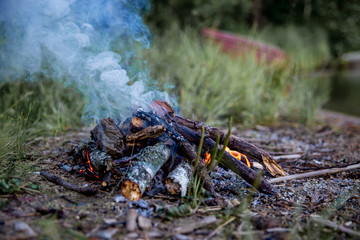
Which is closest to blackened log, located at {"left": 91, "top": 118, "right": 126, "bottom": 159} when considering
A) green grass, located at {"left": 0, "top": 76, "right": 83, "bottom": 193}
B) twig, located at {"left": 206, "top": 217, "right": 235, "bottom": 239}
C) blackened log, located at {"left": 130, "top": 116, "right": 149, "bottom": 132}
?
blackened log, located at {"left": 130, "top": 116, "right": 149, "bottom": 132}

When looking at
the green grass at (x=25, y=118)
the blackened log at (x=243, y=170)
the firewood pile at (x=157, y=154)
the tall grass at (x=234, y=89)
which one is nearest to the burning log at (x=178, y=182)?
the firewood pile at (x=157, y=154)

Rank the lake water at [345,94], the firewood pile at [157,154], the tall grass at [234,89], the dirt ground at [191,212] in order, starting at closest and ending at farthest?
the dirt ground at [191,212] → the firewood pile at [157,154] → the tall grass at [234,89] → the lake water at [345,94]

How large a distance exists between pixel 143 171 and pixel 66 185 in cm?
55

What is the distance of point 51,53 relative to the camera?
116 inches

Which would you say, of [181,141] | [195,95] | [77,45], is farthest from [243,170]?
[195,95]

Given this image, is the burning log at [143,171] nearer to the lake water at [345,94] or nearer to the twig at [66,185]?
the twig at [66,185]

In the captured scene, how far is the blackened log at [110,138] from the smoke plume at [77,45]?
0.23 metres

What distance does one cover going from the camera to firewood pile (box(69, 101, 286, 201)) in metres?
1.94

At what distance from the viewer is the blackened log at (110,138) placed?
214 centimetres

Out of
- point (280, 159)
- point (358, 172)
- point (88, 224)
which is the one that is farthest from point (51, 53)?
point (358, 172)

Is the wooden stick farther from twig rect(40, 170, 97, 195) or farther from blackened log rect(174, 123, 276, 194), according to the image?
twig rect(40, 170, 97, 195)

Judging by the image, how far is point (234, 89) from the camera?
4297 millimetres

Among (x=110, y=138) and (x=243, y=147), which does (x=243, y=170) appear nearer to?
(x=243, y=147)

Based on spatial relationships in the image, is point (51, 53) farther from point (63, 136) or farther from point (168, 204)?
point (168, 204)
